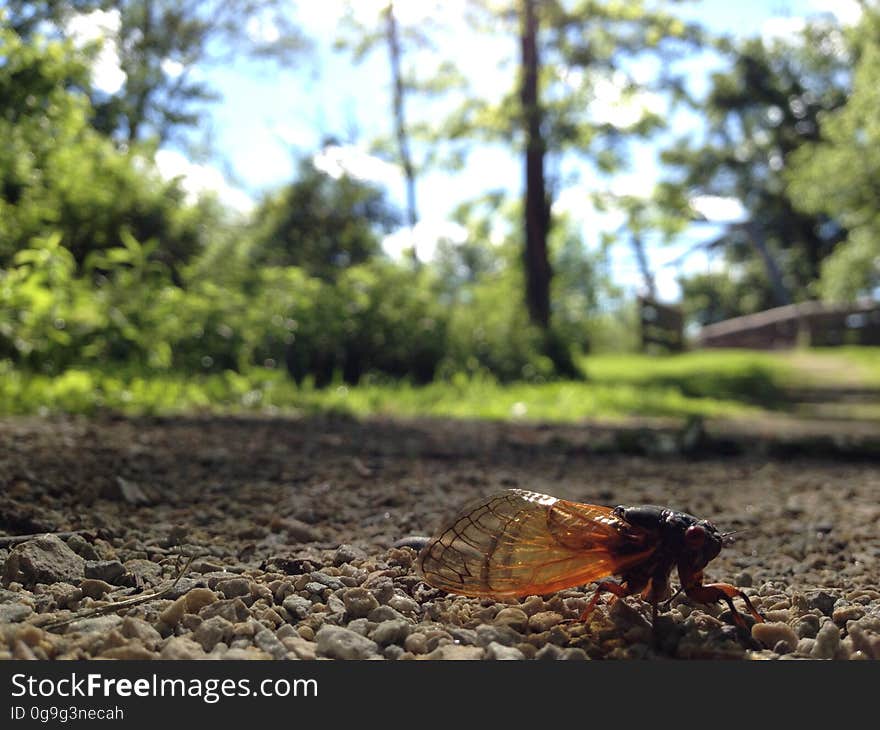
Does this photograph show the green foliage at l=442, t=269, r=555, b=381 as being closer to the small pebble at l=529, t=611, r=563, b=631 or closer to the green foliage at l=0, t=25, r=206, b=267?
the green foliage at l=0, t=25, r=206, b=267

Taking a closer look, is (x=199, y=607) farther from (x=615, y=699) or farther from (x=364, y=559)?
(x=615, y=699)

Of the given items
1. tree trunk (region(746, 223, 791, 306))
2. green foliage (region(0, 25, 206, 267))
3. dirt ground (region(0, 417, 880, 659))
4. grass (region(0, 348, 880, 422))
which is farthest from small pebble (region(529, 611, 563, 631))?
tree trunk (region(746, 223, 791, 306))

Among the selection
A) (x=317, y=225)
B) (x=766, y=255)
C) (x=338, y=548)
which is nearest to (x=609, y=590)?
(x=338, y=548)

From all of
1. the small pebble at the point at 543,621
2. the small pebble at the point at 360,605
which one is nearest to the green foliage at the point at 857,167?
the small pebble at the point at 543,621

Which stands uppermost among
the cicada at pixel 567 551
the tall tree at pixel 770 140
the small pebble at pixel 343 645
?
the tall tree at pixel 770 140

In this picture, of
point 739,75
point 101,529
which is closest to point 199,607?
point 101,529

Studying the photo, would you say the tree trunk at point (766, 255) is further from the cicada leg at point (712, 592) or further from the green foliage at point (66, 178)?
the cicada leg at point (712, 592)
